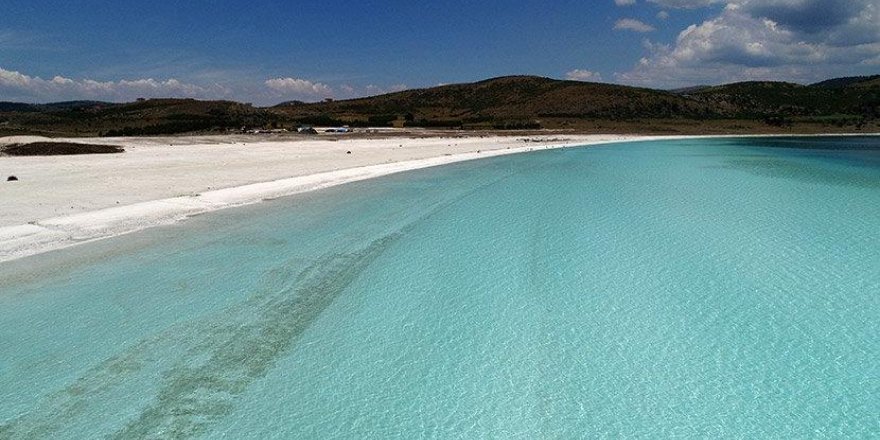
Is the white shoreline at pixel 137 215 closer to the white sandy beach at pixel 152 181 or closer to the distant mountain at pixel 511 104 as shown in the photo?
the white sandy beach at pixel 152 181

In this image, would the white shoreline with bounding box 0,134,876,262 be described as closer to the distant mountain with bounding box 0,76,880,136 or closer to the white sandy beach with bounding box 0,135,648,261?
the white sandy beach with bounding box 0,135,648,261

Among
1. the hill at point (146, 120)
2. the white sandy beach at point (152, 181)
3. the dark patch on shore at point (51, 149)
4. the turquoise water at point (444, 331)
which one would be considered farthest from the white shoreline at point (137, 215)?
the hill at point (146, 120)

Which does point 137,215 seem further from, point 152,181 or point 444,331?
point 444,331

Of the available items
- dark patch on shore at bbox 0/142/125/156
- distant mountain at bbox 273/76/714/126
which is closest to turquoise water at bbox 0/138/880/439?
dark patch on shore at bbox 0/142/125/156

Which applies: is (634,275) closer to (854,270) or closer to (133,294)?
(854,270)

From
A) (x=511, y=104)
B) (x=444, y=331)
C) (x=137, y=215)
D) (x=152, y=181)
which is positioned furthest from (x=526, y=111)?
(x=444, y=331)

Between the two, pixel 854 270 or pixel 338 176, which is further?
pixel 338 176

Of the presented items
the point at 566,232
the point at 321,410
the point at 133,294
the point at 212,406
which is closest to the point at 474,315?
Result: the point at 321,410
